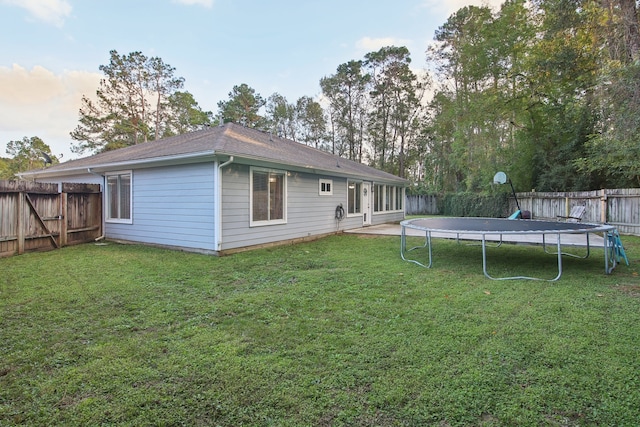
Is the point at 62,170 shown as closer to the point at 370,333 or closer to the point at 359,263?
the point at 359,263

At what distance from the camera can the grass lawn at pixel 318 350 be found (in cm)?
171

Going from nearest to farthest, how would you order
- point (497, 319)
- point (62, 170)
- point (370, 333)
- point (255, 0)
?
point (370, 333)
point (497, 319)
point (62, 170)
point (255, 0)

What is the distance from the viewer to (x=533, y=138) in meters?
14.3

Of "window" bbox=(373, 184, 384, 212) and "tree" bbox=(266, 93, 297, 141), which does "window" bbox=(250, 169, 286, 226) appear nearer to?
"window" bbox=(373, 184, 384, 212)

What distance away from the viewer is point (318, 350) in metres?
2.39

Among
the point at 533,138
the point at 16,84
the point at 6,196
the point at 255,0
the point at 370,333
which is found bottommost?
the point at 370,333

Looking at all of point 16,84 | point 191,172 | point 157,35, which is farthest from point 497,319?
point 16,84

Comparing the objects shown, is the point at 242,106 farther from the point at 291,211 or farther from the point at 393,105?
the point at 291,211

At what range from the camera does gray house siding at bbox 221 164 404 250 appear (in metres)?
6.67

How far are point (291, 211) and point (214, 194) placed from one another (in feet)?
7.92

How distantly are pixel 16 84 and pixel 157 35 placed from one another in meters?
7.58

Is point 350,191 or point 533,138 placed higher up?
point 533,138

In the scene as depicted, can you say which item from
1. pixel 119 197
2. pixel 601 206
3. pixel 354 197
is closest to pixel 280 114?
pixel 354 197

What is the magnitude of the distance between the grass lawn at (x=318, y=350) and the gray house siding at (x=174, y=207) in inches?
82.0
